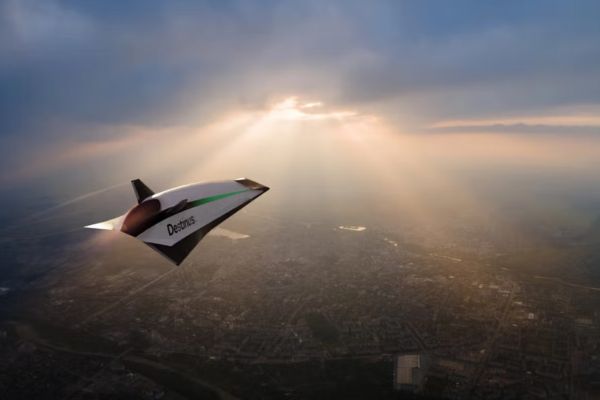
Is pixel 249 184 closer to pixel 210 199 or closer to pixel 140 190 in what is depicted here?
pixel 210 199

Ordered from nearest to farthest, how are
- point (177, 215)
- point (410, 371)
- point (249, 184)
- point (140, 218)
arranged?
1. point (140, 218)
2. point (177, 215)
3. point (249, 184)
4. point (410, 371)

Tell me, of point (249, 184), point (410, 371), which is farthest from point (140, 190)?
point (410, 371)

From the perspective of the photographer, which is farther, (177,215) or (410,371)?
(410,371)

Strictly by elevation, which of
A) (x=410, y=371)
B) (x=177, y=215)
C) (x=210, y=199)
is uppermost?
(x=210, y=199)


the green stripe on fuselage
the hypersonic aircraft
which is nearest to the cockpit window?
the hypersonic aircraft

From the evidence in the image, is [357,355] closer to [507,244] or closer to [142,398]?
[142,398]

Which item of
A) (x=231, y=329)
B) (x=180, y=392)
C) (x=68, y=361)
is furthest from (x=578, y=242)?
(x=68, y=361)

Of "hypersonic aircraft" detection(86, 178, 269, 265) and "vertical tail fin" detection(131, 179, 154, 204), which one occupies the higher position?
"vertical tail fin" detection(131, 179, 154, 204)

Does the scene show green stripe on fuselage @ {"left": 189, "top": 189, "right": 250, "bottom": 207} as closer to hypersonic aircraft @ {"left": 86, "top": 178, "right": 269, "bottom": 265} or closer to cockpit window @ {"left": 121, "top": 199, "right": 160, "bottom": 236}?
hypersonic aircraft @ {"left": 86, "top": 178, "right": 269, "bottom": 265}
